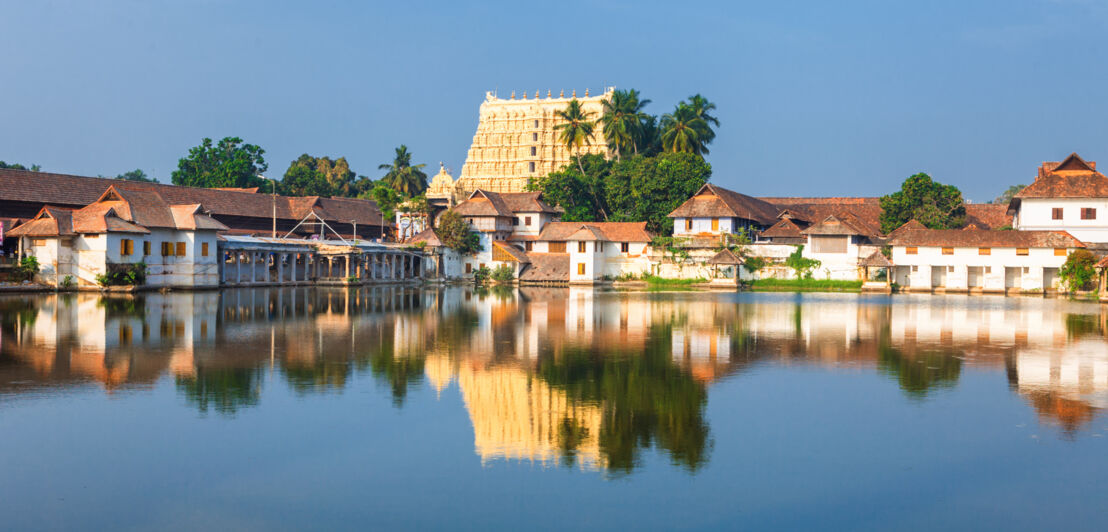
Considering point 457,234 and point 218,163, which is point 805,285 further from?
point 218,163

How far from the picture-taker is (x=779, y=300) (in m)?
43.4

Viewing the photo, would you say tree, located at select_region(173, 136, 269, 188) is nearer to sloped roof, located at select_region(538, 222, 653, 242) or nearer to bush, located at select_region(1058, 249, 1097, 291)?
sloped roof, located at select_region(538, 222, 653, 242)

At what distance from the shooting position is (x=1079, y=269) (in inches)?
1956

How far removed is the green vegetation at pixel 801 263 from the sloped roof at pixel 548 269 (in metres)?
14.4

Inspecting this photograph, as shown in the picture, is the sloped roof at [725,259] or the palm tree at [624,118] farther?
the palm tree at [624,118]

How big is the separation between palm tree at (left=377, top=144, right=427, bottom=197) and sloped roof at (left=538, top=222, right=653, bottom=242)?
30967mm

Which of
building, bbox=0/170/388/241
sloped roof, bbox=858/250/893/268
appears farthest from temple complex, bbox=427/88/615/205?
sloped roof, bbox=858/250/893/268

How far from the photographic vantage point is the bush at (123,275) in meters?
39.6

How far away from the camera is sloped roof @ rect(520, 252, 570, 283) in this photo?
62.2m

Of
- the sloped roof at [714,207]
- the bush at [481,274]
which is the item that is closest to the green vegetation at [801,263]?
the sloped roof at [714,207]

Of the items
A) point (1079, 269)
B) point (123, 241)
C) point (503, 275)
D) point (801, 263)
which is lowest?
point (503, 275)

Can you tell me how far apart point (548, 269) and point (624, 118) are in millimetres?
20853

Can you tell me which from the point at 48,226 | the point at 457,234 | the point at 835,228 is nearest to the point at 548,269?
the point at 457,234

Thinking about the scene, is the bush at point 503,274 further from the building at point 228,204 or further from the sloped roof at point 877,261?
the sloped roof at point 877,261
